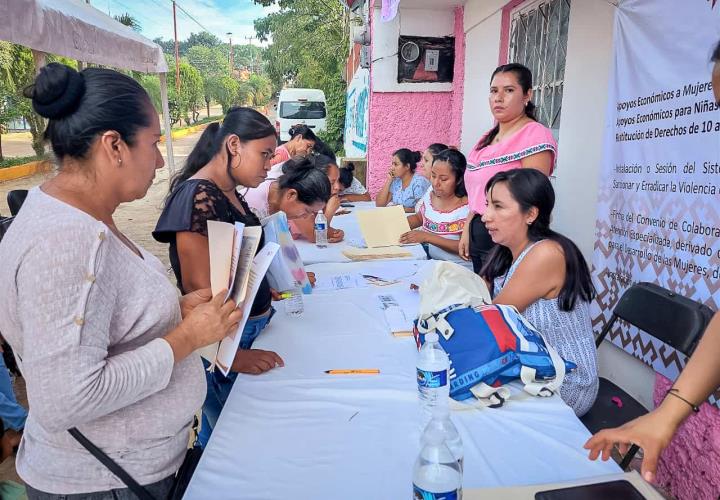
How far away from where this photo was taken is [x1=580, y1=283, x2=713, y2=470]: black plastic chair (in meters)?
1.60

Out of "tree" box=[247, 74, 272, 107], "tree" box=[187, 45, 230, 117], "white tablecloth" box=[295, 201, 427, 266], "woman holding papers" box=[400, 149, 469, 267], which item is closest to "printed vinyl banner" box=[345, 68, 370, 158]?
"white tablecloth" box=[295, 201, 427, 266]

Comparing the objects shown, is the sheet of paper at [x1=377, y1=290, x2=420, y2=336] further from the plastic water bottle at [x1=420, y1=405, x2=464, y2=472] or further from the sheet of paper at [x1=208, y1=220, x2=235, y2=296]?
the sheet of paper at [x1=208, y1=220, x2=235, y2=296]

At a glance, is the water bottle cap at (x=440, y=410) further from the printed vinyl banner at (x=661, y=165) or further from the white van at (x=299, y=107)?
the white van at (x=299, y=107)

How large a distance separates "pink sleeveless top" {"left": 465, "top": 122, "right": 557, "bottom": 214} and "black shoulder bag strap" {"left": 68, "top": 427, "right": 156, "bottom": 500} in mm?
2111

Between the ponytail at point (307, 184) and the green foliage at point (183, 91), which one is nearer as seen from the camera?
the ponytail at point (307, 184)

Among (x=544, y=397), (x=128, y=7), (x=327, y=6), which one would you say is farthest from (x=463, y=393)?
(x=128, y=7)

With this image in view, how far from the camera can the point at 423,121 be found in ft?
20.4

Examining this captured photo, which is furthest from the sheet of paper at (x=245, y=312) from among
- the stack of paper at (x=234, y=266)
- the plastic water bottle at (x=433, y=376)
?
the plastic water bottle at (x=433, y=376)

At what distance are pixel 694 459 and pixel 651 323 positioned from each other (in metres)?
0.62

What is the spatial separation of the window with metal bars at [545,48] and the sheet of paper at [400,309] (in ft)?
6.67

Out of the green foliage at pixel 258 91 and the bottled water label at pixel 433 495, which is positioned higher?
the green foliage at pixel 258 91

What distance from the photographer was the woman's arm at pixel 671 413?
3.13 feet

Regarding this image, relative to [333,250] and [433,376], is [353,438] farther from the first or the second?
[333,250]

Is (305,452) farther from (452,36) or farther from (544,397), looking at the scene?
(452,36)
